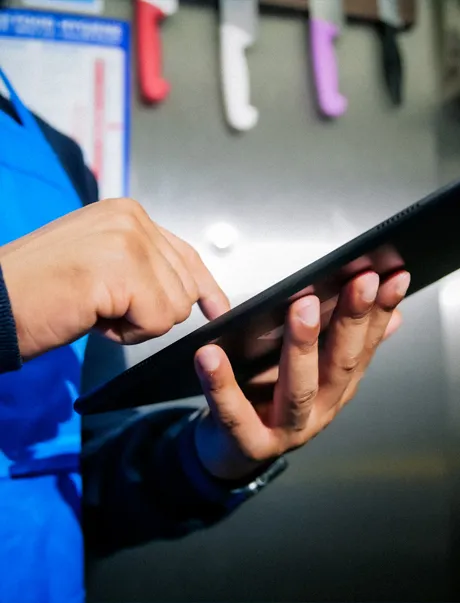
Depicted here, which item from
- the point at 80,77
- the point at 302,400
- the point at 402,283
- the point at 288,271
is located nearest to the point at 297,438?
the point at 302,400

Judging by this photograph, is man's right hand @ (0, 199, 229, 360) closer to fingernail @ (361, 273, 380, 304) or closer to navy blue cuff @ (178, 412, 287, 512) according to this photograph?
fingernail @ (361, 273, 380, 304)

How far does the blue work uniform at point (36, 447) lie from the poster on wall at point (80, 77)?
124mm

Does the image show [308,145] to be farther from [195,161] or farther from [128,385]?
[128,385]

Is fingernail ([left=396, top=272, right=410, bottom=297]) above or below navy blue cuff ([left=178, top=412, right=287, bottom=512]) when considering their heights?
above

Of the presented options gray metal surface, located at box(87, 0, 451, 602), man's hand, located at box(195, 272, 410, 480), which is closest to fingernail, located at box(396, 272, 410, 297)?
man's hand, located at box(195, 272, 410, 480)

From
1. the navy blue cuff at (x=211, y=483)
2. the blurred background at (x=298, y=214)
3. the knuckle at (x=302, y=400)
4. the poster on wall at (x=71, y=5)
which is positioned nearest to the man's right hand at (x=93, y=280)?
the knuckle at (x=302, y=400)

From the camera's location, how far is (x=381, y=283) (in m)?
0.35

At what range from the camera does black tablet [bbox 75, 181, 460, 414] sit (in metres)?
0.26

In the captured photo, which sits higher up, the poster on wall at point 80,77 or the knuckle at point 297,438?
the poster on wall at point 80,77

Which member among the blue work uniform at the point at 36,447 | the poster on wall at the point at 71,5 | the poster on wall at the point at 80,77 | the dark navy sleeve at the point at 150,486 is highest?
the poster on wall at the point at 71,5

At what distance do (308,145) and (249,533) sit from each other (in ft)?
1.77

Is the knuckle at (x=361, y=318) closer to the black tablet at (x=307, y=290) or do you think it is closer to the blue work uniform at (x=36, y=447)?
the black tablet at (x=307, y=290)

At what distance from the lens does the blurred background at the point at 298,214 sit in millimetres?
673

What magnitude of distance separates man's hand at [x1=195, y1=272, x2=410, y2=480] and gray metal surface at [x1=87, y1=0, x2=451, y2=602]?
9.3 inches
